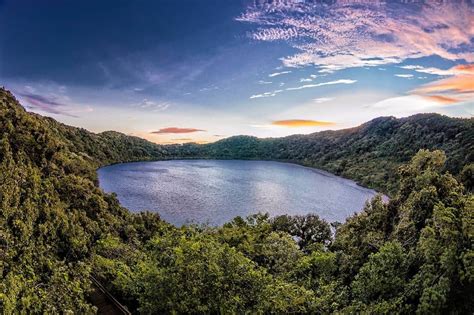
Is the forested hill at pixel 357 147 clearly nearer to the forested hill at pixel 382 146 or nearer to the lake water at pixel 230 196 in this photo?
the forested hill at pixel 382 146

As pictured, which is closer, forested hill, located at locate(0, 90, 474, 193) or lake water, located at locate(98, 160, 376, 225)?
lake water, located at locate(98, 160, 376, 225)

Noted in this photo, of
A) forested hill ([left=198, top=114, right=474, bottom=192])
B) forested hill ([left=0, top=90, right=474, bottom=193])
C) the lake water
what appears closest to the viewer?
the lake water

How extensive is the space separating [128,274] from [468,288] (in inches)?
494

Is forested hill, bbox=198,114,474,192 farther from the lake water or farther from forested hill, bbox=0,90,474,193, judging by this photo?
the lake water

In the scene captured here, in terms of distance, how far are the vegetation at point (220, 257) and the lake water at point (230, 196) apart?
22690 mm

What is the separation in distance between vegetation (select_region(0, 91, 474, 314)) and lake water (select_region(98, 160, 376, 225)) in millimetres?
22690

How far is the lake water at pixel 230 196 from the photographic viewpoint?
59.2m

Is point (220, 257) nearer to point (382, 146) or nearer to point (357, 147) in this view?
point (382, 146)

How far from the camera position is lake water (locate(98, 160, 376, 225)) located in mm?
59250

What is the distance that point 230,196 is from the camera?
73625 mm

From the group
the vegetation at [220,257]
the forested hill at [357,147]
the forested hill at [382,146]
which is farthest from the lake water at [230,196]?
the vegetation at [220,257]

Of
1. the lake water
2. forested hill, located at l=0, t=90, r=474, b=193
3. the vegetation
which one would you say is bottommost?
the lake water

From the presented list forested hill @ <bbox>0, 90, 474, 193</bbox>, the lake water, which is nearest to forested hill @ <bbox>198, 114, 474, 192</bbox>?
forested hill @ <bbox>0, 90, 474, 193</bbox>

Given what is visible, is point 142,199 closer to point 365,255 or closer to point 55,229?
point 55,229
